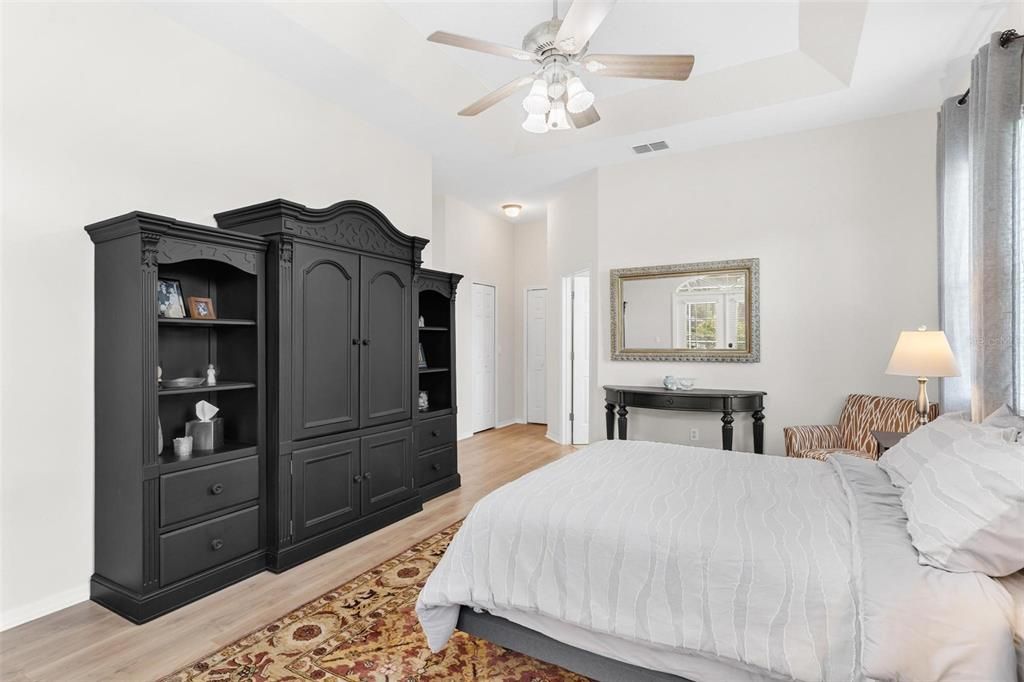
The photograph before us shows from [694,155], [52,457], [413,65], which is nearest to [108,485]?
[52,457]

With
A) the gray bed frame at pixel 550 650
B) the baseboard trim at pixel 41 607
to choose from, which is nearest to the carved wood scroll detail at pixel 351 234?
the baseboard trim at pixel 41 607

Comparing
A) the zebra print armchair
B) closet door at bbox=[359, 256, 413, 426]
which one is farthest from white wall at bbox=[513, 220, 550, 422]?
the zebra print armchair

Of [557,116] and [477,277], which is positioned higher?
[557,116]

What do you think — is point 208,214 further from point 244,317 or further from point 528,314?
point 528,314

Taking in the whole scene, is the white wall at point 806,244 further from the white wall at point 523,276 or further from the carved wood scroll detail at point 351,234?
the carved wood scroll detail at point 351,234

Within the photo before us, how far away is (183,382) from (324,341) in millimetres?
738

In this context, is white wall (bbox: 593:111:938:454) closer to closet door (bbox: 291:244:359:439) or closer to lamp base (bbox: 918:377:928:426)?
lamp base (bbox: 918:377:928:426)

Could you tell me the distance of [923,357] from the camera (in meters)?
2.96

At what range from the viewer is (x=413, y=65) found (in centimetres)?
370

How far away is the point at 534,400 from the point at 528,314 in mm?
1225

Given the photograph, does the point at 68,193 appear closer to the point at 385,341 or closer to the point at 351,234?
the point at 351,234

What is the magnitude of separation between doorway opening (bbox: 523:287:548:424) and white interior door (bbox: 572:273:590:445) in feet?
3.66

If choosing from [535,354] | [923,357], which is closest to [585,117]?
[923,357]

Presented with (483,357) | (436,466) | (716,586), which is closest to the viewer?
(716,586)
